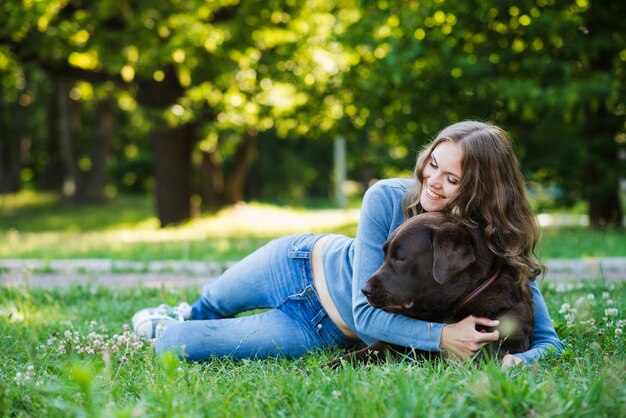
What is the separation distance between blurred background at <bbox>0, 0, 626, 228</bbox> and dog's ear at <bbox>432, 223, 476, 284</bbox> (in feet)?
26.5

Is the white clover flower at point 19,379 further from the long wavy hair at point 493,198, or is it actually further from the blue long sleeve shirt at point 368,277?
the long wavy hair at point 493,198

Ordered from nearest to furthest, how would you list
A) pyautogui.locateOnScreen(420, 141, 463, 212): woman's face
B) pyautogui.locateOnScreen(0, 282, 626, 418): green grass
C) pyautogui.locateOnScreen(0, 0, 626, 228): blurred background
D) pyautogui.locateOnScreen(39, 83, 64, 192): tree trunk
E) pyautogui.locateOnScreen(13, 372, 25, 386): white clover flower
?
pyautogui.locateOnScreen(0, 282, 626, 418): green grass < pyautogui.locateOnScreen(13, 372, 25, 386): white clover flower < pyautogui.locateOnScreen(420, 141, 463, 212): woman's face < pyautogui.locateOnScreen(0, 0, 626, 228): blurred background < pyautogui.locateOnScreen(39, 83, 64, 192): tree trunk

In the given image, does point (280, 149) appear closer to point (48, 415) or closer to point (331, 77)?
point (331, 77)

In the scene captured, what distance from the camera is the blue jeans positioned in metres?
3.87

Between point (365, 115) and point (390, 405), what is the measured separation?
37.4 ft

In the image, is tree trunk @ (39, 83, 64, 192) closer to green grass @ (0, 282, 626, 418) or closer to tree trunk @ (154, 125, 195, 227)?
tree trunk @ (154, 125, 195, 227)

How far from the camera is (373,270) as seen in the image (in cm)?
359

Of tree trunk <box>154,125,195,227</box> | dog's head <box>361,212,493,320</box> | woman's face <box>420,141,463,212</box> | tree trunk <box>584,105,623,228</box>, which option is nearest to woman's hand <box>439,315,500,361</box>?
dog's head <box>361,212,493,320</box>

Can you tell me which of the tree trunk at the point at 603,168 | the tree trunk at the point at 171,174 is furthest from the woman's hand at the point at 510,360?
the tree trunk at the point at 171,174

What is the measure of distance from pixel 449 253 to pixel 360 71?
35.3 feet

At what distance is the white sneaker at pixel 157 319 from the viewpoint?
4.34 meters

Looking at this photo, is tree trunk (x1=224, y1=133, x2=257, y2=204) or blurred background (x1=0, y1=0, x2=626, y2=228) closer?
blurred background (x1=0, y1=0, x2=626, y2=228)

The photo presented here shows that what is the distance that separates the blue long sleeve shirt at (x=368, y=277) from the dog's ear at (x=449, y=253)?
0.33 m

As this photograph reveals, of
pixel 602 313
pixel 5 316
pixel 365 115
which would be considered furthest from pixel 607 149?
pixel 5 316
